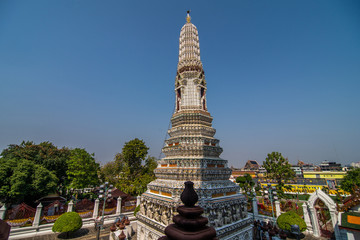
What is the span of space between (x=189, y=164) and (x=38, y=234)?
49.8 ft

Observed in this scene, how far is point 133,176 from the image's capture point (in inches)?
1015

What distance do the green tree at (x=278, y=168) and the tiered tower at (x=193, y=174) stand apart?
1923 cm

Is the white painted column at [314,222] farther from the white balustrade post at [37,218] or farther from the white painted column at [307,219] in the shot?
the white balustrade post at [37,218]

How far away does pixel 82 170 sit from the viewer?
76.0ft

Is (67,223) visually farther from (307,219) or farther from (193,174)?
(307,219)

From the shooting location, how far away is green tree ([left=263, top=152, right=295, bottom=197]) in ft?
88.4

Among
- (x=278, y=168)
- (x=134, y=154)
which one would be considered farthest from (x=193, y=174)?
(x=278, y=168)

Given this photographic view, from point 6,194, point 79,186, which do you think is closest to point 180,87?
point 79,186

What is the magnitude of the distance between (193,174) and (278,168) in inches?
897

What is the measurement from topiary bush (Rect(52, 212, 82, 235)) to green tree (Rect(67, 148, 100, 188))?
952 cm

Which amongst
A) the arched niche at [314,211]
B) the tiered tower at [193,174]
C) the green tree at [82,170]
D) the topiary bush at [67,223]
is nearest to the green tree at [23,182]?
the green tree at [82,170]

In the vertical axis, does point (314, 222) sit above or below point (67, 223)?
below

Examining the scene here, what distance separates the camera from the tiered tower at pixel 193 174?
10047 mm

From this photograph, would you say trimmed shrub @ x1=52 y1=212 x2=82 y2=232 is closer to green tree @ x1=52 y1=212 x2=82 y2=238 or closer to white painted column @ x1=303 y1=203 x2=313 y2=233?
green tree @ x1=52 y1=212 x2=82 y2=238
